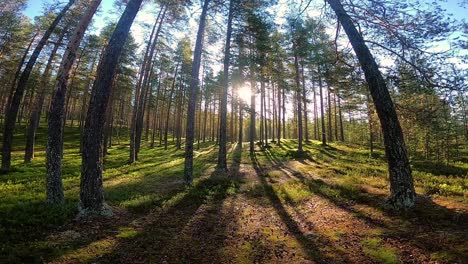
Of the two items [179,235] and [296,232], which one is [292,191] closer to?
[296,232]

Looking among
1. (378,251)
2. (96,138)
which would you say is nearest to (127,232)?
(96,138)

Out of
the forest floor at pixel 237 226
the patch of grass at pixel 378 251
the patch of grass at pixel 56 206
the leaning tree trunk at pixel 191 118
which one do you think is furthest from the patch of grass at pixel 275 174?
the patch of grass at pixel 378 251

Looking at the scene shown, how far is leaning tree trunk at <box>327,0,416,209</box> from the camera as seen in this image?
8.40 metres

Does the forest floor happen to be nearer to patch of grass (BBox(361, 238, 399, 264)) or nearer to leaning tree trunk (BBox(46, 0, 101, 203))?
patch of grass (BBox(361, 238, 399, 264))

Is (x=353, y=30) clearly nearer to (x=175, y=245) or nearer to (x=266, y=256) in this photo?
(x=266, y=256)

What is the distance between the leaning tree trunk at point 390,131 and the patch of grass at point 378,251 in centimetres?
235

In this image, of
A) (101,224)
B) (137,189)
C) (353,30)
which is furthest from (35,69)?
(353,30)

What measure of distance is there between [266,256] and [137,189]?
8.01m

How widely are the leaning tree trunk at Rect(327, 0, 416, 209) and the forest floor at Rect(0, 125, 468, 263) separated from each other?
0.49m

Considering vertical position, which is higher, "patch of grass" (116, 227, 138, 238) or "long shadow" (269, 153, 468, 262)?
"long shadow" (269, 153, 468, 262)

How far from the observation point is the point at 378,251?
20.0 ft

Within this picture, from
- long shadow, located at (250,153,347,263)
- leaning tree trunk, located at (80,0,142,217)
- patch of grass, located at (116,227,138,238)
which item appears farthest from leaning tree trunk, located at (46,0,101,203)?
Answer: long shadow, located at (250,153,347,263)

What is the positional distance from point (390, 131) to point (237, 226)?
18.1 feet

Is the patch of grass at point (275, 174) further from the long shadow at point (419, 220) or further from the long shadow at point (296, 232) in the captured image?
the long shadow at point (419, 220)
